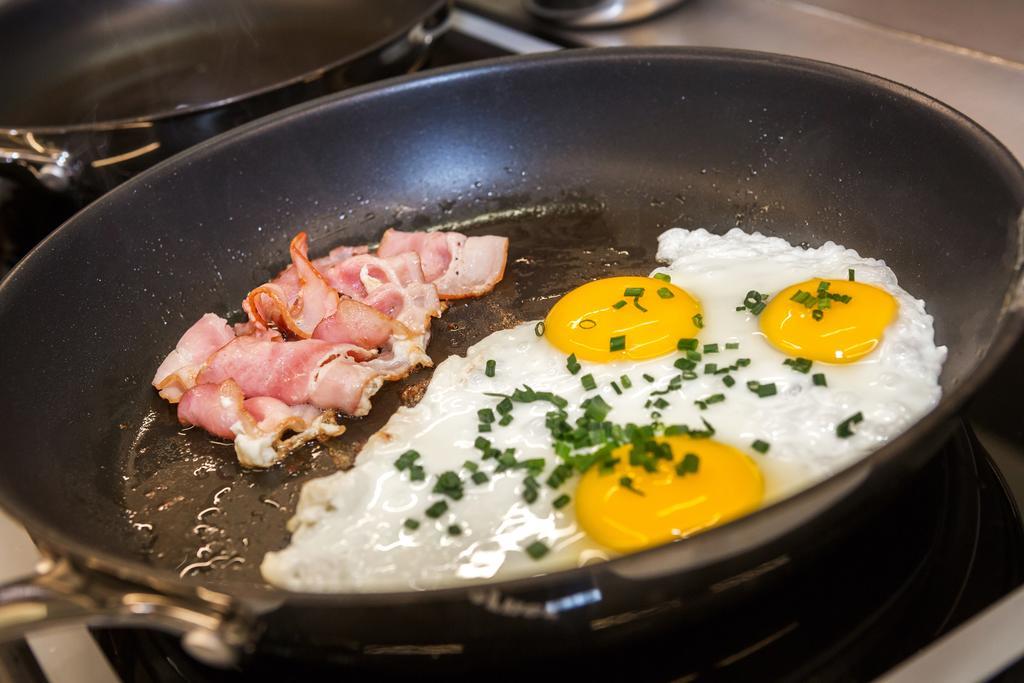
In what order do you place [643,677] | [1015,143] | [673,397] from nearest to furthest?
[643,677], [673,397], [1015,143]

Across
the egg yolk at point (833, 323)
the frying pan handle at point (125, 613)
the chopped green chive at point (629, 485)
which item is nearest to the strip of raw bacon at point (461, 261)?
the egg yolk at point (833, 323)

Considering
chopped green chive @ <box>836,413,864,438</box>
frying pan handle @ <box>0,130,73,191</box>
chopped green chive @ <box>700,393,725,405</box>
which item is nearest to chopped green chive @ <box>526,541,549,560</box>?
chopped green chive @ <box>700,393,725,405</box>

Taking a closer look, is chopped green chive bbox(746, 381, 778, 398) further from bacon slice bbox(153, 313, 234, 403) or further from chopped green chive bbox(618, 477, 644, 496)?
bacon slice bbox(153, 313, 234, 403)

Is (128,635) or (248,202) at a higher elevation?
(248,202)

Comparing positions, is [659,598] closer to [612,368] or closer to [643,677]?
[643,677]

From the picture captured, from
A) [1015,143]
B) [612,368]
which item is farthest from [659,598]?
[1015,143]

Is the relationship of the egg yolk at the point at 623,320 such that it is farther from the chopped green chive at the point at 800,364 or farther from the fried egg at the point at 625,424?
the chopped green chive at the point at 800,364
